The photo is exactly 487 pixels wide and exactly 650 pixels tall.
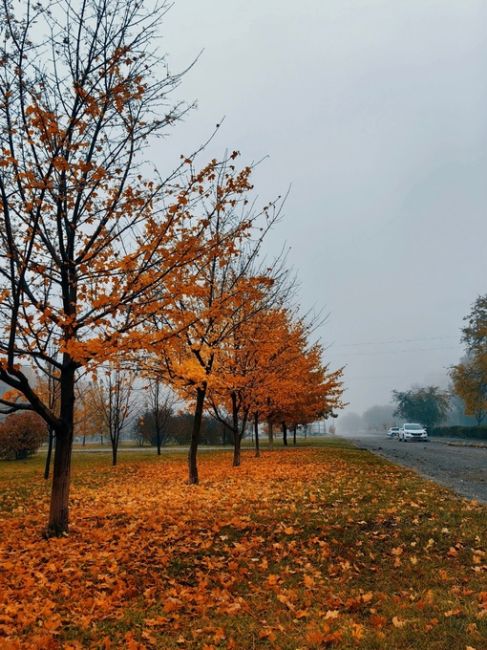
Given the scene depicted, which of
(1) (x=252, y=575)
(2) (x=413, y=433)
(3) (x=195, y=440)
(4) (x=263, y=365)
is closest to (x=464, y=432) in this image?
(2) (x=413, y=433)

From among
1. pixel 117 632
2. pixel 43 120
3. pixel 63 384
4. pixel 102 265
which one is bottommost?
pixel 117 632

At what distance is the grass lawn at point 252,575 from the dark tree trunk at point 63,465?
244 millimetres

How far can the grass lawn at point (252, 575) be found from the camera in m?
4.05

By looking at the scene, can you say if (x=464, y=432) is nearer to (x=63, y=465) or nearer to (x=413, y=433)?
(x=413, y=433)

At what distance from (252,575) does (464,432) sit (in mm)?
49522

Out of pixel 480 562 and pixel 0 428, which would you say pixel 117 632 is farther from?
pixel 0 428

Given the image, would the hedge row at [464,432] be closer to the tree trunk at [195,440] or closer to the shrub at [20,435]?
the shrub at [20,435]

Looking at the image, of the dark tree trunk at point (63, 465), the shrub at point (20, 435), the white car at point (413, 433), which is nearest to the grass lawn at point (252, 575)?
the dark tree trunk at point (63, 465)

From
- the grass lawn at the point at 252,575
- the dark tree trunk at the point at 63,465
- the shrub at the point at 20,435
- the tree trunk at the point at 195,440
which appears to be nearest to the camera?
the grass lawn at the point at 252,575

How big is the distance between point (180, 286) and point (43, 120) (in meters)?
2.62

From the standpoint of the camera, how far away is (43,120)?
6188 mm

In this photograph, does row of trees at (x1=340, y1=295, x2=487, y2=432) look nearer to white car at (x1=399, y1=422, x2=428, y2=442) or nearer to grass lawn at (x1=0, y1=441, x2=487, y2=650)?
white car at (x1=399, y1=422, x2=428, y2=442)

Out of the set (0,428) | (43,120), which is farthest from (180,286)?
(0,428)

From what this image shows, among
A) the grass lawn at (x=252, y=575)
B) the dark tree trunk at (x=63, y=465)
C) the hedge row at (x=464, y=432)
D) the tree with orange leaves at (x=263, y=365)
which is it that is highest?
the tree with orange leaves at (x=263, y=365)
